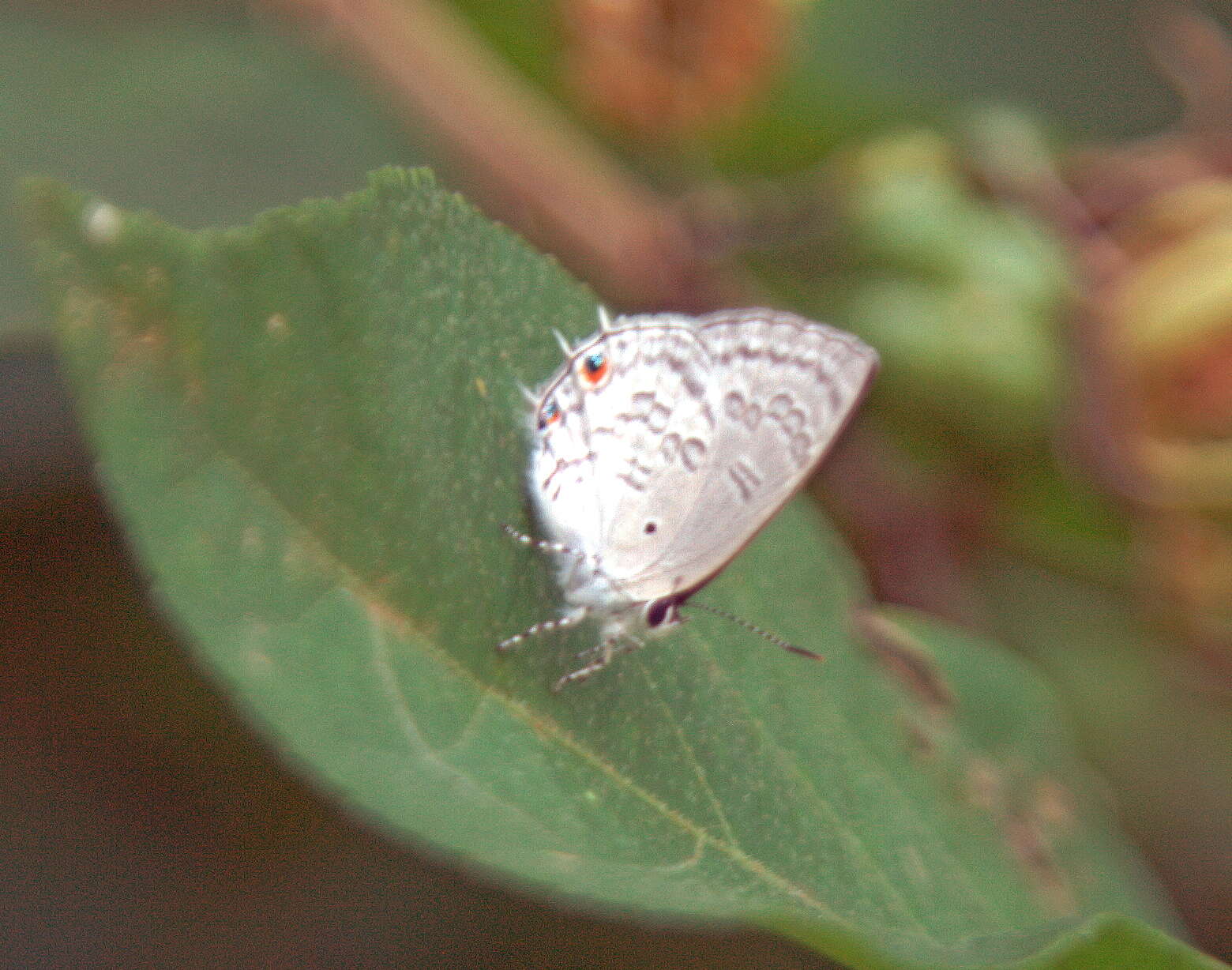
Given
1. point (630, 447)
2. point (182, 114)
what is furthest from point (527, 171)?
point (630, 447)

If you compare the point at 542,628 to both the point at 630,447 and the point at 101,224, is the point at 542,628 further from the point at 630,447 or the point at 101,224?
the point at 101,224

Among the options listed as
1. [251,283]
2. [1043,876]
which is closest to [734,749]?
[251,283]

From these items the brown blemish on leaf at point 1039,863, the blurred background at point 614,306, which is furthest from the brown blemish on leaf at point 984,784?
the blurred background at point 614,306

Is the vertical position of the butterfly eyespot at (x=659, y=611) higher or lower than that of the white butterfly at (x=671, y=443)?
lower

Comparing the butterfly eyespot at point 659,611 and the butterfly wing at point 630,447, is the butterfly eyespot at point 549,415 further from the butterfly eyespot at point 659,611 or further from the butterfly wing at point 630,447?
the butterfly eyespot at point 659,611

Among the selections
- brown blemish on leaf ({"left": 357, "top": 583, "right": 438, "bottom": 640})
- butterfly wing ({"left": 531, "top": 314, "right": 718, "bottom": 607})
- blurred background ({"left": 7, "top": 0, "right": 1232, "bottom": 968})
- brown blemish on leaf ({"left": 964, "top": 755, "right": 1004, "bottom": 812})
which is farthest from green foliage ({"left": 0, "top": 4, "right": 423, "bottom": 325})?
brown blemish on leaf ({"left": 964, "top": 755, "right": 1004, "bottom": 812})

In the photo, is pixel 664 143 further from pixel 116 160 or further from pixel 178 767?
pixel 178 767

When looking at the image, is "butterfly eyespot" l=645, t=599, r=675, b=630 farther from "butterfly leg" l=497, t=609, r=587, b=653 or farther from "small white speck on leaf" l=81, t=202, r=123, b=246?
"small white speck on leaf" l=81, t=202, r=123, b=246
